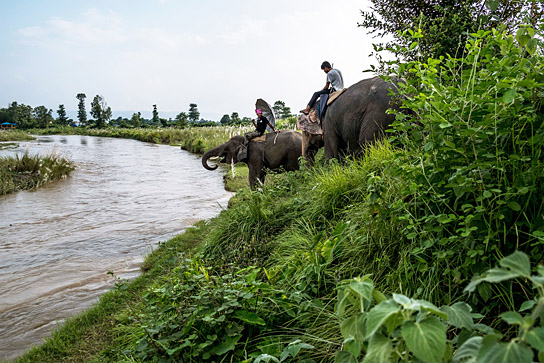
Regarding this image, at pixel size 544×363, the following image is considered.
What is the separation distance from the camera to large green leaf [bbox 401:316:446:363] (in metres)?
0.84

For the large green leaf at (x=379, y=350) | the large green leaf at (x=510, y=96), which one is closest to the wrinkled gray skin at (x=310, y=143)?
the large green leaf at (x=510, y=96)

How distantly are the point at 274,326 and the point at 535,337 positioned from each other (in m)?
1.80

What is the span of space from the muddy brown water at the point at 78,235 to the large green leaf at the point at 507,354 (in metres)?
4.20

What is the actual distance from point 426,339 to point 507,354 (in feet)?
0.55

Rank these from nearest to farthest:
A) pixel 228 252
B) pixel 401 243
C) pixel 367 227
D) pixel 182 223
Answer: pixel 401 243, pixel 367 227, pixel 228 252, pixel 182 223

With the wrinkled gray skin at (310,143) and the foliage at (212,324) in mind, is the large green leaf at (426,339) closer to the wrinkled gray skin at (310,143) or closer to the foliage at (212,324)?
the foliage at (212,324)

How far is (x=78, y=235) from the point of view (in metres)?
7.38

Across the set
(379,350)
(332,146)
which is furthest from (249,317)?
(332,146)

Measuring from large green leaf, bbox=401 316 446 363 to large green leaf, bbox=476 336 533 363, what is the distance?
0.09 metres

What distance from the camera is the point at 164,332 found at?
8.00 feet

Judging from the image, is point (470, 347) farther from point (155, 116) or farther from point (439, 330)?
point (155, 116)

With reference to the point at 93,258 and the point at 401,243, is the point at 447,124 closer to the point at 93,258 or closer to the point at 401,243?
the point at 401,243

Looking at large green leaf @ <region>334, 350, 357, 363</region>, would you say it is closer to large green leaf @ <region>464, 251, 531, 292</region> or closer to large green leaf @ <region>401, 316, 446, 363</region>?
large green leaf @ <region>401, 316, 446, 363</region>

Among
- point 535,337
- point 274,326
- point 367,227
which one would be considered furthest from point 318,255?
point 535,337
